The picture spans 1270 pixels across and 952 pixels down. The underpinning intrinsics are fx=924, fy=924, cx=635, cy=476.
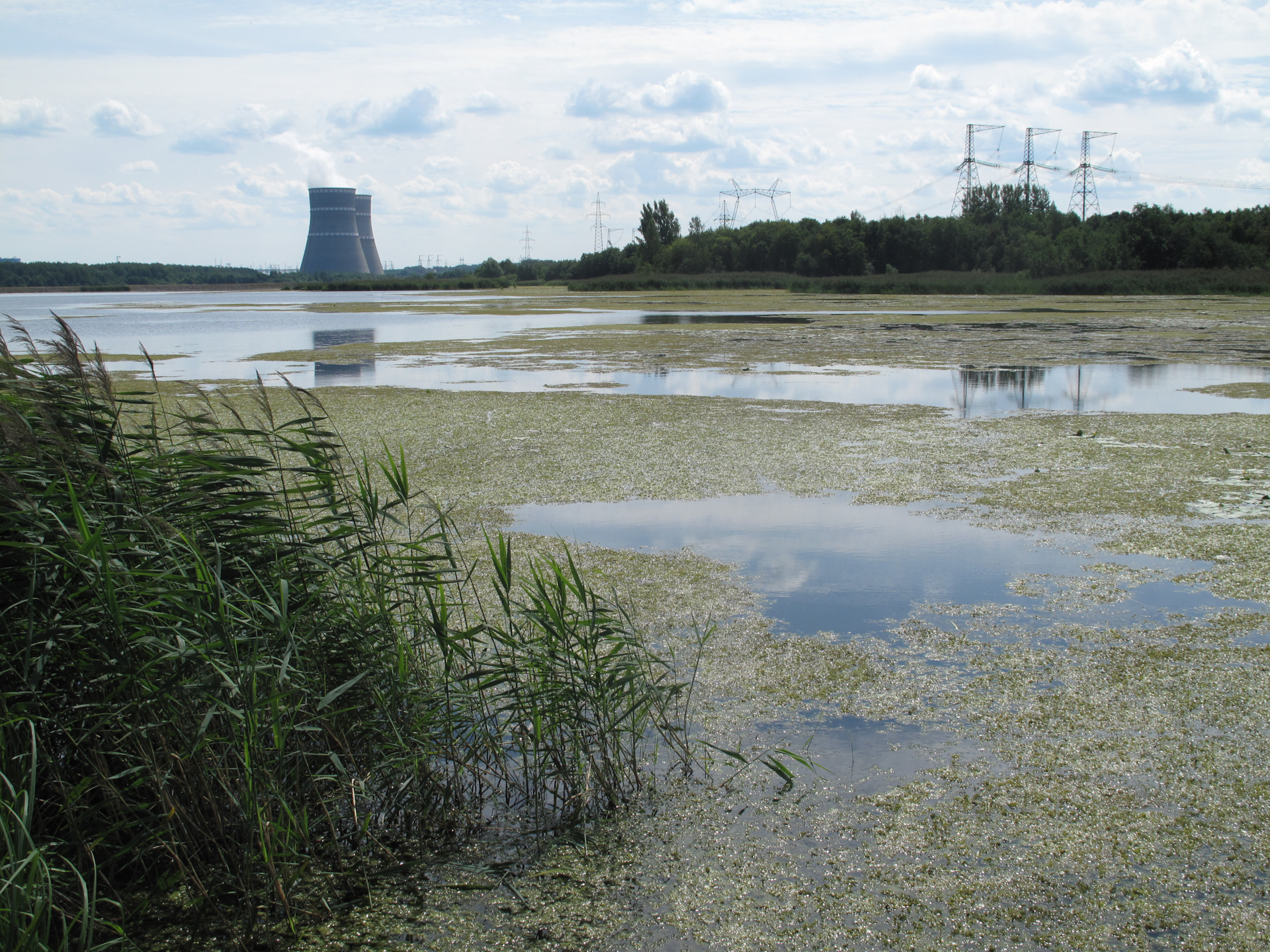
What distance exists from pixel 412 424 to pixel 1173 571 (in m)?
9.02

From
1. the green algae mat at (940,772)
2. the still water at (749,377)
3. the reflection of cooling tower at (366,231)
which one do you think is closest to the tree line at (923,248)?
the reflection of cooling tower at (366,231)

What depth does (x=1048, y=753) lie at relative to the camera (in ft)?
12.7

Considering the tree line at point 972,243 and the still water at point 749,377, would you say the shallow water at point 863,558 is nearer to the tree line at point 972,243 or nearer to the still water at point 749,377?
the still water at point 749,377

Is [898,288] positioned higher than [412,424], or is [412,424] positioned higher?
[898,288]

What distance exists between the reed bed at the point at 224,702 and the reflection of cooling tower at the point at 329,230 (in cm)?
10460

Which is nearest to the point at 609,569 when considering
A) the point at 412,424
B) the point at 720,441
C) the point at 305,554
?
the point at 305,554

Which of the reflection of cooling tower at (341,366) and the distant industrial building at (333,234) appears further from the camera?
the distant industrial building at (333,234)

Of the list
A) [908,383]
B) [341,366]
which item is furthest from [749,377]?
[341,366]

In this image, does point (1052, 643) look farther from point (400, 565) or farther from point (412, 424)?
point (412, 424)

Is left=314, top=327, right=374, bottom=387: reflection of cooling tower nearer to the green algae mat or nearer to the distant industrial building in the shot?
the green algae mat

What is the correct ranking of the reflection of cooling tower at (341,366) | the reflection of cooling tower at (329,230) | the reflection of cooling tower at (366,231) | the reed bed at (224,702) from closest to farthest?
the reed bed at (224,702), the reflection of cooling tower at (341,366), the reflection of cooling tower at (329,230), the reflection of cooling tower at (366,231)

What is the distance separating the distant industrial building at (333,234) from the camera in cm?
10100

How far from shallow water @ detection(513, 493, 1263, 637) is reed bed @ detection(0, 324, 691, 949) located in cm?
A: 214

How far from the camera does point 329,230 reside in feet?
335
